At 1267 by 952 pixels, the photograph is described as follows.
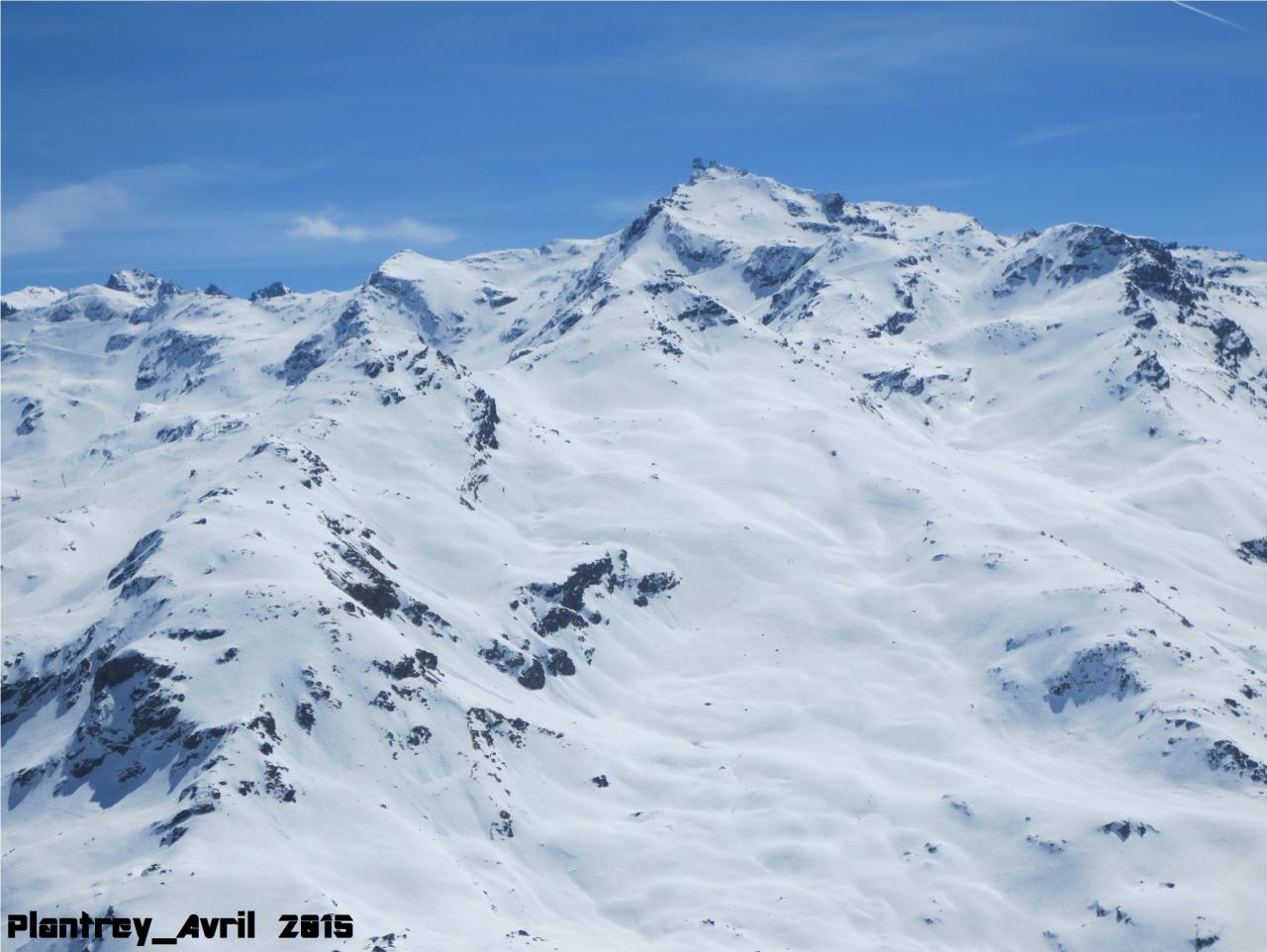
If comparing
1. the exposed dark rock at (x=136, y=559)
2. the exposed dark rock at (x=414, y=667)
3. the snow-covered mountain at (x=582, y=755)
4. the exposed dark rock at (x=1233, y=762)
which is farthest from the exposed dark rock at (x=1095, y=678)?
the exposed dark rock at (x=136, y=559)

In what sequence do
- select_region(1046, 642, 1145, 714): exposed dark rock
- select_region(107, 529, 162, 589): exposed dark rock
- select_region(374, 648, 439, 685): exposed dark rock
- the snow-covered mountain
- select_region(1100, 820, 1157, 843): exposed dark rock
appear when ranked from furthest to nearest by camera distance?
select_region(1046, 642, 1145, 714): exposed dark rock < select_region(107, 529, 162, 589): exposed dark rock < select_region(374, 648, 439, 685): exposed dark rock < select_region(1100, 820, 1157, 843): exposed dark rock < the snow-covered mountain

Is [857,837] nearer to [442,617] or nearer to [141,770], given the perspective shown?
[442,617]

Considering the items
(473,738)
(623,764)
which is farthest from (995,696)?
(473,738)

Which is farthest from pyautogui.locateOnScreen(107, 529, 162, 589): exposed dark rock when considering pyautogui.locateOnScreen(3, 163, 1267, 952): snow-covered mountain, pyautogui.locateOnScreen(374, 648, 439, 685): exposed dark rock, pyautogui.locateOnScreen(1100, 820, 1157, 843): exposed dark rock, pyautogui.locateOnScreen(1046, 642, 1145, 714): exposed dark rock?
pyautogui.locateOnScreen(1046, 642, 1145, 714): exposed dark rock

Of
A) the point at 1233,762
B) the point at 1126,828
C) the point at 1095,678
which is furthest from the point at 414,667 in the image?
the point at 1233,762

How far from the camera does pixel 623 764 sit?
15538 centimetres

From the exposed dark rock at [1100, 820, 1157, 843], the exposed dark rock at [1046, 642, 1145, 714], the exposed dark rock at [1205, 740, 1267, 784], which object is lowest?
the exposed dark rock at [1100, 820, 1157, 843]

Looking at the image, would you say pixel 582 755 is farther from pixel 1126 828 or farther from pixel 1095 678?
pixel 1095 678

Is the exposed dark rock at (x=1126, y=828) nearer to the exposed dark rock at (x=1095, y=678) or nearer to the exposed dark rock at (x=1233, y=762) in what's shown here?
the exposed dark rock at (x=1233, y=762)

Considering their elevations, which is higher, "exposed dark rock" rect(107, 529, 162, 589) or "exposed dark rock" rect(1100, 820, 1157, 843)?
"exposed dark rock" rect(107, 529, 162, 589)

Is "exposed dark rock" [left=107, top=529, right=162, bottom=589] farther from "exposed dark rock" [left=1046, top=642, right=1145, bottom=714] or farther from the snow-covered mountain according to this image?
"exposed dark rock" [left=1046, top=642, right=1145, bottom=714]

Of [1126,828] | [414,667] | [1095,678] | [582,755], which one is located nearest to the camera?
[1126,828]

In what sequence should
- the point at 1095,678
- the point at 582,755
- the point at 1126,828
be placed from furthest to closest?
the point at 1095,678
the point at 582,755
the point at 1126,828

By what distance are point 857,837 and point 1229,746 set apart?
53.7 meters
